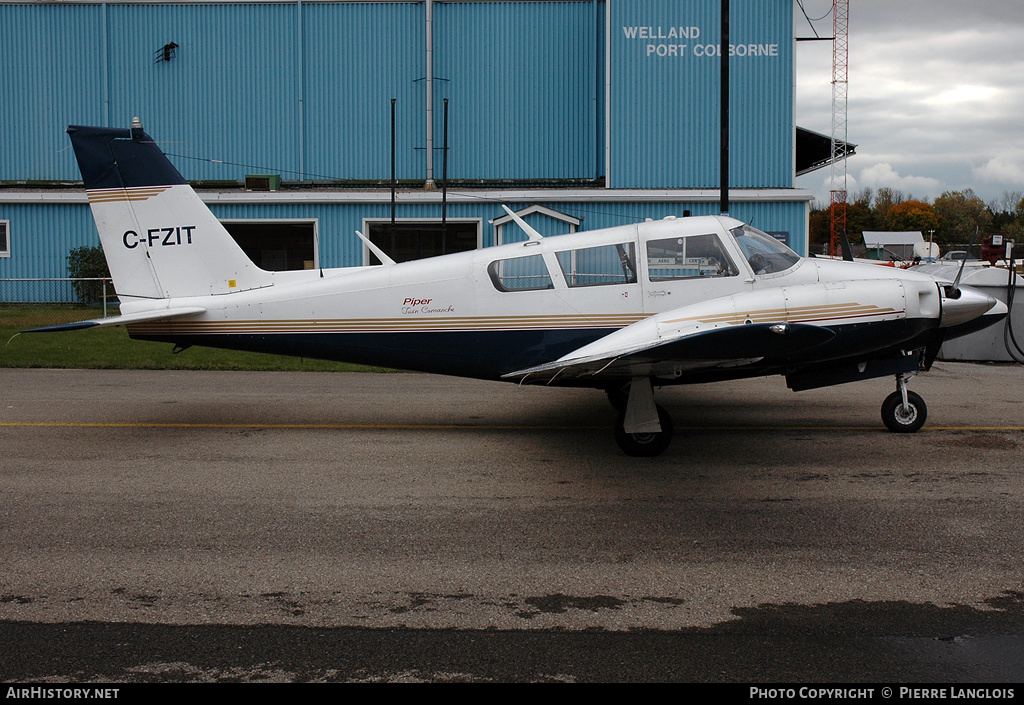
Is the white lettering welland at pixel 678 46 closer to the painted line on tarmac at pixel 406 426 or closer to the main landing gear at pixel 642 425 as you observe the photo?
the painted line on tarmac at pixel 406 426

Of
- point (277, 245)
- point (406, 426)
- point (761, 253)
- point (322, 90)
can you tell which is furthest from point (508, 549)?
point (277, 245)

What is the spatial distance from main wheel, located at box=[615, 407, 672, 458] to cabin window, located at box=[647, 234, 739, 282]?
1.46 m

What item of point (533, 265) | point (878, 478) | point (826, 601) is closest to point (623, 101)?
point (533, 265)

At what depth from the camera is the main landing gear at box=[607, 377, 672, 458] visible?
7.73 m

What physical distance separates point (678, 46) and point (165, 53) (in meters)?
19.5

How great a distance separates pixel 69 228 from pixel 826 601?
30244 mm

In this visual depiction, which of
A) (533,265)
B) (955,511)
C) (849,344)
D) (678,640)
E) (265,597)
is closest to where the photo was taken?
(678,640)

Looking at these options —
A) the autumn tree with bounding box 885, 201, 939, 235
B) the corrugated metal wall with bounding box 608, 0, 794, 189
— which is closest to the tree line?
the autumn tree with bounding box 885, 201, 939, 235

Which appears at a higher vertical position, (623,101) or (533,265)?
(623,101)

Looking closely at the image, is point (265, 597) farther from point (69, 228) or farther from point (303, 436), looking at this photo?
point (69, 228)

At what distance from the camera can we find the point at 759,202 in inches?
1068

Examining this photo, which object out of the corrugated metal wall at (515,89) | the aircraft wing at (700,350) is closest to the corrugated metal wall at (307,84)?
the corrugated metal wall at (515,89)

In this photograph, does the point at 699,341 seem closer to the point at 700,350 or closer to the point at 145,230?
the point at 700,350

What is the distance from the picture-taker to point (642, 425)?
305 inches
